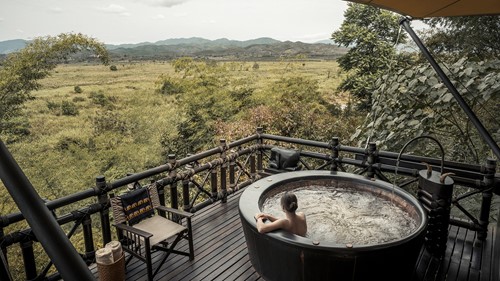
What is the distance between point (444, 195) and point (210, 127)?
38.6 ft

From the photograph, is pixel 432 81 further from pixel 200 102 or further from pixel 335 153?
pixel 200 102

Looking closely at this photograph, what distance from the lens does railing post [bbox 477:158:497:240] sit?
3955 millimetres

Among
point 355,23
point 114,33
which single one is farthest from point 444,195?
point 114,33

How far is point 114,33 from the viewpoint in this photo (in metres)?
12.6

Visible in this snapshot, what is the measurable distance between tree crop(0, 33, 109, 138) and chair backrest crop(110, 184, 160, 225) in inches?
415

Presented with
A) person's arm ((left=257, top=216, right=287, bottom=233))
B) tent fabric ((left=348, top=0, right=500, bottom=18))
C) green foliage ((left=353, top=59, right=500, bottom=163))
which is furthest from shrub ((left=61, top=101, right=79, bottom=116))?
tent fabric ((left=348, top=0, right=500, bottom=18))

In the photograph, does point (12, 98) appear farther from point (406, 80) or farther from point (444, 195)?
point (444, 195)

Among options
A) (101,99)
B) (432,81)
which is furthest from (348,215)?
(101,99)

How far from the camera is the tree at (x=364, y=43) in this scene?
1245 centimetres

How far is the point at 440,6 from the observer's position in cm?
337

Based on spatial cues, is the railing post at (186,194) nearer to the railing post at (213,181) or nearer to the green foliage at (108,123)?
the railing post at (213,181)

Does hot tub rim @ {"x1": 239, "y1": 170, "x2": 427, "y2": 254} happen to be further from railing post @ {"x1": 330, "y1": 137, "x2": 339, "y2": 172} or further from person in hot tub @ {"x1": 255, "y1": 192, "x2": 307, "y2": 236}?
railing post @ {"x1": 330, "y1": 137, "x2": 339, "y2": 172}

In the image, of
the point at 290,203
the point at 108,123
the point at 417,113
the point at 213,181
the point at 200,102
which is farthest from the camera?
the point at 108,123

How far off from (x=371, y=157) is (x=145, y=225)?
3.47 metres
